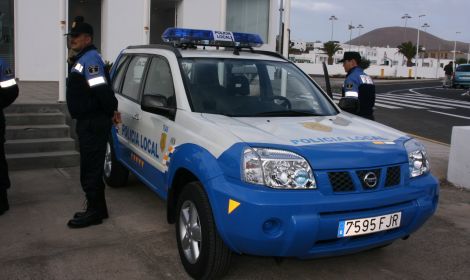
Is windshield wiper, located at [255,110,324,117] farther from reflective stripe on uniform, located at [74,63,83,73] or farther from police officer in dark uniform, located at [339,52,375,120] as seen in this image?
police officer in dark uniform, located at [339,52,375,120]

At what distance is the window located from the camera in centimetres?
1573

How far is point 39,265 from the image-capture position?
12.7ft

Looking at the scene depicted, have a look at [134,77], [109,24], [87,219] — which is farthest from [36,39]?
[87,219]

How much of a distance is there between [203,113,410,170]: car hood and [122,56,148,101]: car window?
1.58 metres

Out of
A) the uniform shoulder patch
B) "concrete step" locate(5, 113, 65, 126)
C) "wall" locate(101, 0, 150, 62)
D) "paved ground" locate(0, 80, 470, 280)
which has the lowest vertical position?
"paved ground" locate(0, 80, 470, 280)

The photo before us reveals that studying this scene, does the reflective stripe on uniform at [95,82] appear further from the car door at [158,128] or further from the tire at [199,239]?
the tire at [199,239]

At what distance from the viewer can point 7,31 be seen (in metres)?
14.9

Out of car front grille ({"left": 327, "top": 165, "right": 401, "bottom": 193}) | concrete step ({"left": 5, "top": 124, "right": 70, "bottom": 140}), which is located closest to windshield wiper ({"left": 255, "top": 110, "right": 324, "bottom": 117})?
car front grille ({"left": 327, "top": 165, "right": 401, "bottom": 193})

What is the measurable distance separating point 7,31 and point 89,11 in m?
3.94

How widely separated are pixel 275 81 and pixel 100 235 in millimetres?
2149

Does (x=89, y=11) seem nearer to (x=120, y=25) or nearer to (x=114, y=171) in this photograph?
(x=120, y=25)

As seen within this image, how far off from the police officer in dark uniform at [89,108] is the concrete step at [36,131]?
9.43 feet

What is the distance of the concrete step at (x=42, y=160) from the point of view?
671cm

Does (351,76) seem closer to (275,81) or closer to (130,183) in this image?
(275,81)
